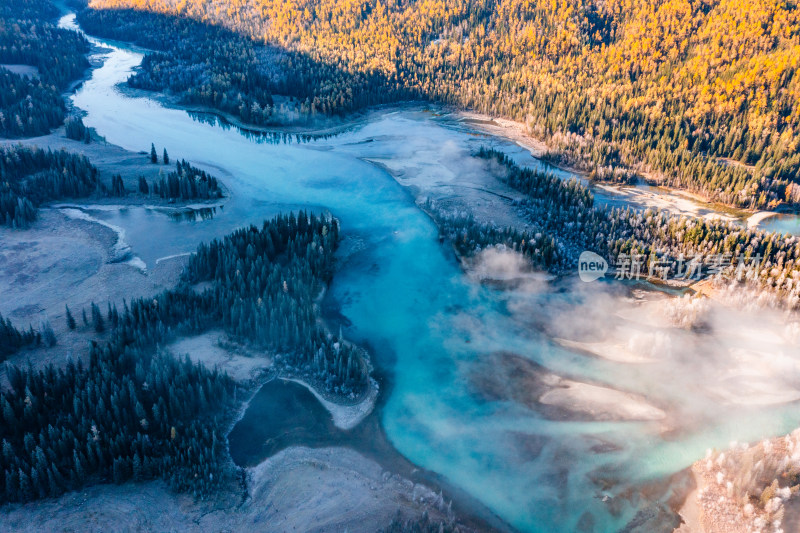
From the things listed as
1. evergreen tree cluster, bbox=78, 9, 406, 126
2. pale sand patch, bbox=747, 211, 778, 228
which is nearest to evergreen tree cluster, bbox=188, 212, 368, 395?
evergreen tree cluster, bbox=78, 9, 406, 126

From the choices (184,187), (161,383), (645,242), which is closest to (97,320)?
(161,383)

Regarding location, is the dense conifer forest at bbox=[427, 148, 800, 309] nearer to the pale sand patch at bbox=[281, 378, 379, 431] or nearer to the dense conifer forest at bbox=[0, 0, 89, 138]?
the pale sand patch at bbox=[281, 378, 379, 431]

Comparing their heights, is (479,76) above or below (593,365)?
above

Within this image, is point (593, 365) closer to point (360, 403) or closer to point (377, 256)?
point (360, 403)

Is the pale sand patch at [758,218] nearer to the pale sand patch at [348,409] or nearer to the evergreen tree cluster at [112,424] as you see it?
the pale sand patch at [348,409]

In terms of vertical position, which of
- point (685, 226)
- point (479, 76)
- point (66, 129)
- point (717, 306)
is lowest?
point (717, 306)

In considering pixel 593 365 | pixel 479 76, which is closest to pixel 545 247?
pixel 593 365

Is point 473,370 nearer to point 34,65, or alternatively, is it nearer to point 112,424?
point 112,424
